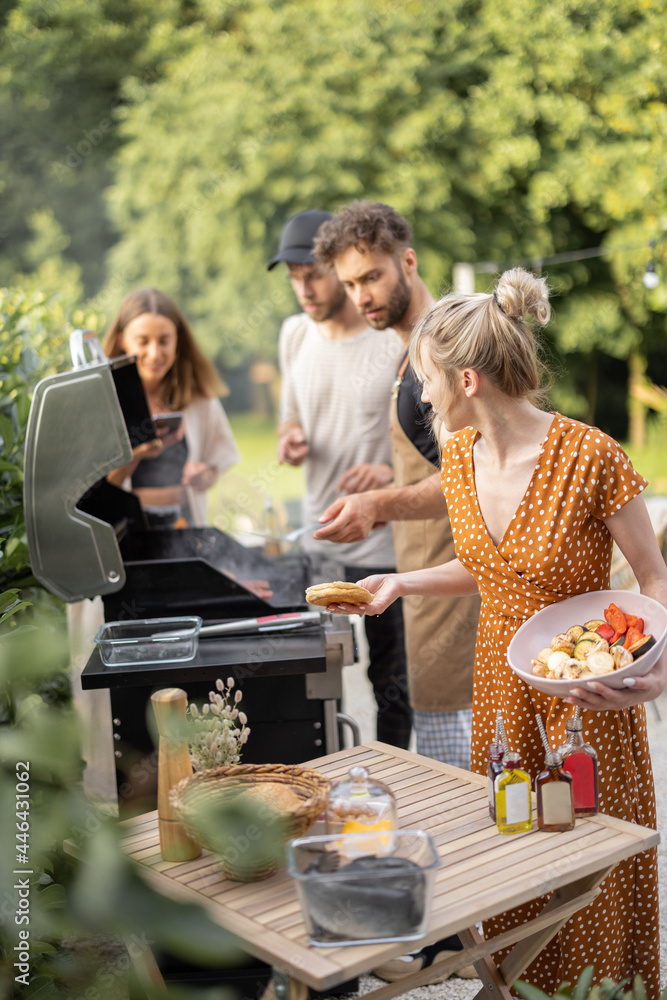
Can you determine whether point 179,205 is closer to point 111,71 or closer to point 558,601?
point 111,71

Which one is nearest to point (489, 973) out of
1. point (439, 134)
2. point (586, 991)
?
point (586, 991)

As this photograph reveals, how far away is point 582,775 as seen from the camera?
1.61m

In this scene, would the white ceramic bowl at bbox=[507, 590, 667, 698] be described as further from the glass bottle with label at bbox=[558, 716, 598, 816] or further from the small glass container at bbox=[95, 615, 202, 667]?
the small glass container at bbox=[95, 615, 202, 667]

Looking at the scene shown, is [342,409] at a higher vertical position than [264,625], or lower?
higher

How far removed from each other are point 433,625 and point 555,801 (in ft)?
4.06

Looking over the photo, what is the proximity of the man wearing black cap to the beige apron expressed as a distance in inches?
19.8

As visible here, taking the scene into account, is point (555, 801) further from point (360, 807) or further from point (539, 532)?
point (539, 532)

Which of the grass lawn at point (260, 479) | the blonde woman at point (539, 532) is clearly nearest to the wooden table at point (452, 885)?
the blonde woman at point (539, 532)

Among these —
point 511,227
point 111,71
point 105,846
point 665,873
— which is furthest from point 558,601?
point 111,71

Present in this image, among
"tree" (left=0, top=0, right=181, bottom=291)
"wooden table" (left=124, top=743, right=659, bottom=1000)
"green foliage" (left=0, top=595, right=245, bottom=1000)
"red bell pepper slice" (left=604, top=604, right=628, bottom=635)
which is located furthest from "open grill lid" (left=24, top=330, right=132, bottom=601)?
"tree" (left=0, top=0, right=181, bottom=291)

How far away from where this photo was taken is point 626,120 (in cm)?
915

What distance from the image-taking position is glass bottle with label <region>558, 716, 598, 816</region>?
1.60 m

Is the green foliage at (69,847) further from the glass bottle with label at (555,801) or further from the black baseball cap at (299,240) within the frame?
the black baseball cap at (299,240)

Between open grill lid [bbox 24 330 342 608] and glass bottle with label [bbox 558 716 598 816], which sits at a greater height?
open grill lid [bbox 24 330 342 608]
